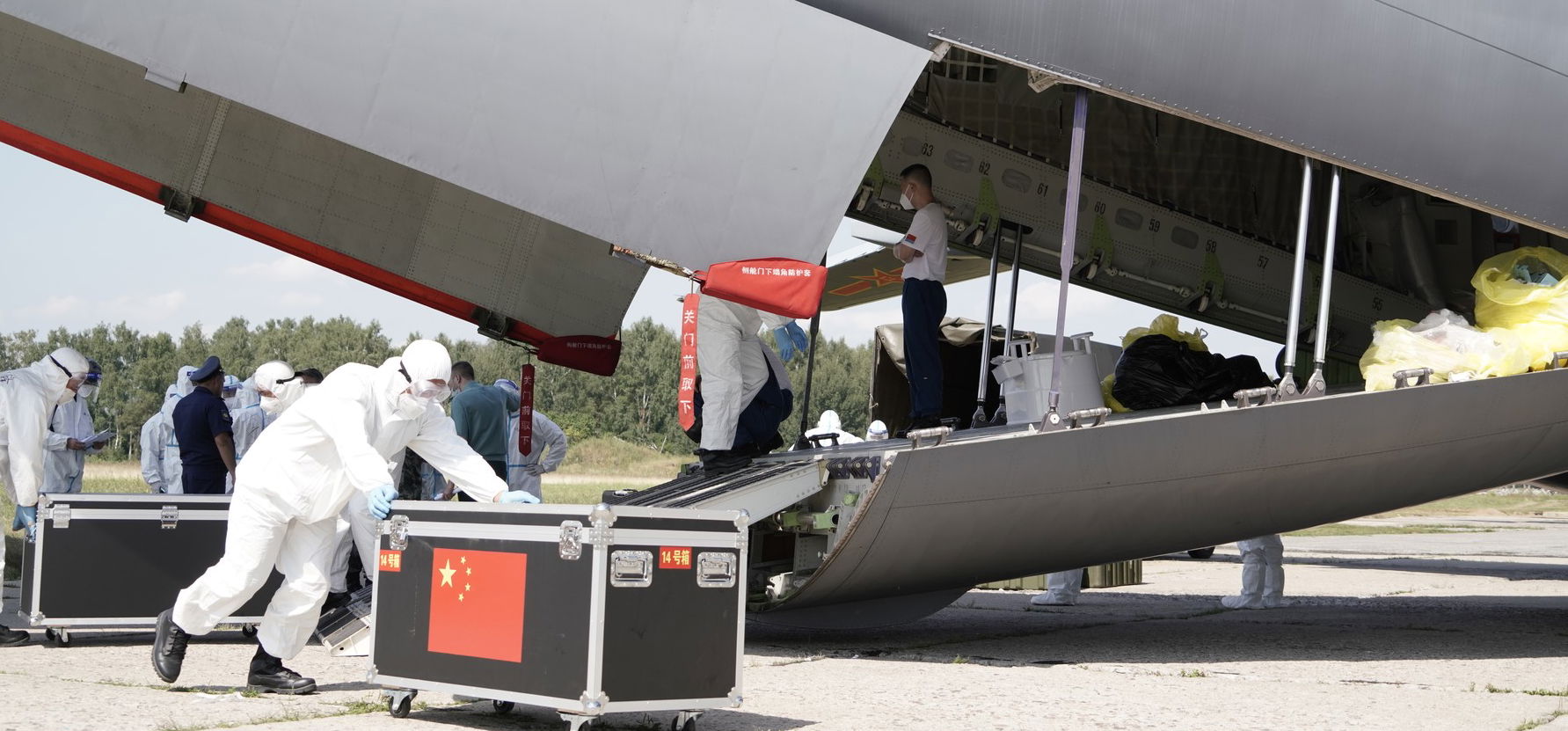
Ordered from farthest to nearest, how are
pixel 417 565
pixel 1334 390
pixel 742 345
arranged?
pixel 742 345, pixel 1334 390, pixel 417 565

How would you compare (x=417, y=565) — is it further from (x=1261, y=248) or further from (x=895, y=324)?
(x=1261, y=248)

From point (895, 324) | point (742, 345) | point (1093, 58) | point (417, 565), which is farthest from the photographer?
point (895, 324)

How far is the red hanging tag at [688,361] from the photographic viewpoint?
772cm

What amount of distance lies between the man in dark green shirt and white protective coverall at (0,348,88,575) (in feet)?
A: 11.7

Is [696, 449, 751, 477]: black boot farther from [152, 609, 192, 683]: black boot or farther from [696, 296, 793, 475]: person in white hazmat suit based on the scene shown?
[152, 609, 192, 683]: black boot

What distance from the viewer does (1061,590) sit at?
11.6m

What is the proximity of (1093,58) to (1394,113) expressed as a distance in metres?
1.78

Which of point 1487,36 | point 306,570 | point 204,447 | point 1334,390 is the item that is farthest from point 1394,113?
point 204,447

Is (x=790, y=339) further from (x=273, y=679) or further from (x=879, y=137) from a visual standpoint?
(x=273, y=679)

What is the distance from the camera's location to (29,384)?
8.62 metres

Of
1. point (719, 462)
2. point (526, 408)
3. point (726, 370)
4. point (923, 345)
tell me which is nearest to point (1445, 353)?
point (923, 345)

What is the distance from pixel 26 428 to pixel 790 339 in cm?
476

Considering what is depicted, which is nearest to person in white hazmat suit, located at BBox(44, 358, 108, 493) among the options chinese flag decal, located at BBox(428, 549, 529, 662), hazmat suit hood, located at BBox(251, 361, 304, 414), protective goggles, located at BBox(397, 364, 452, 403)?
hazmat suit hood, located at BBox(251, 361, 304, 414)

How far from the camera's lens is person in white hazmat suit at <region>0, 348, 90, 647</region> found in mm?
8516
